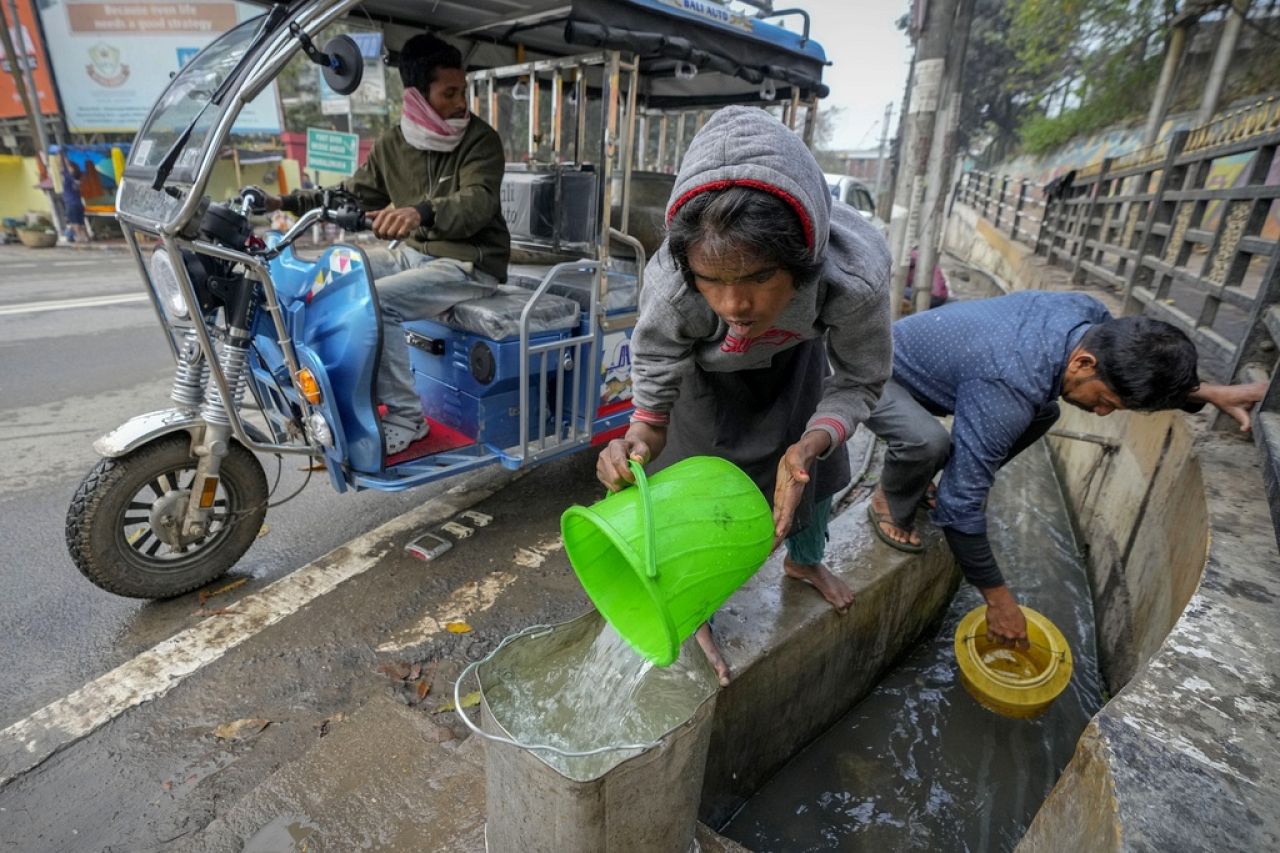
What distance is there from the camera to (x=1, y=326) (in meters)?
6.85

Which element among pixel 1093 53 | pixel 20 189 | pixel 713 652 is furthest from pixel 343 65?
pixel 1093 53

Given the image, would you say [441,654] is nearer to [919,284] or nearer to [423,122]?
[423,122]

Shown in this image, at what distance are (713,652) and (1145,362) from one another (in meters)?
1.70

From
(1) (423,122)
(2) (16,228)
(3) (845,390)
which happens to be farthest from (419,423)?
(2) (16,228)

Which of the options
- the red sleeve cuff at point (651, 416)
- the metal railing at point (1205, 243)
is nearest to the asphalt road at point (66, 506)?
the red sleeve cuff at point (651, 416)

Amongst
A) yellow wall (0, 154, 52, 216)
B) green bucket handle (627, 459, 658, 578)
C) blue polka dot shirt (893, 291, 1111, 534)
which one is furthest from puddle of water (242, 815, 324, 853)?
yellow wall (0, 154, 52, 216)

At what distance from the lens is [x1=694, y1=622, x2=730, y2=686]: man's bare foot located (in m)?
2.01

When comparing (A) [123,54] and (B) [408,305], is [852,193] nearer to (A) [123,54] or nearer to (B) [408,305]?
(B) [408,305]

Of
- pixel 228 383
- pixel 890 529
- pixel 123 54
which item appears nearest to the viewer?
pixel 228 383

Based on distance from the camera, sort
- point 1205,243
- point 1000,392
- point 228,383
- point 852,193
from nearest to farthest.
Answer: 1. point 1000,392
2. point 228,383
3. point 1205,243
4. point 852,193

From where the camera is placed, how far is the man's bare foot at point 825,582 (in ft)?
7.95

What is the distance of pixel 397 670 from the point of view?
2465 millimetres

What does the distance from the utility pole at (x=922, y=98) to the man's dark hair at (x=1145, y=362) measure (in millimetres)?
4895

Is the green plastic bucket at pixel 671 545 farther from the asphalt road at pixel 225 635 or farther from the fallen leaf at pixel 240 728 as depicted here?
the fallen leaf at pixel 240 728
